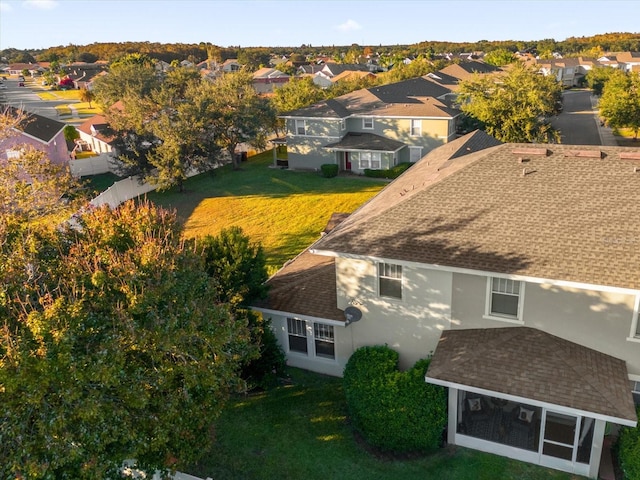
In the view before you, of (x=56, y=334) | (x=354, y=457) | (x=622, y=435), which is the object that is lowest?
(x=354, y=457)

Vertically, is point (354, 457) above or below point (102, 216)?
below

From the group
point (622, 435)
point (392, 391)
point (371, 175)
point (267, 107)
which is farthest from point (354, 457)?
point (267, 107)

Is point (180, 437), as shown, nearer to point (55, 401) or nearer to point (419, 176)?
point (55, 401)

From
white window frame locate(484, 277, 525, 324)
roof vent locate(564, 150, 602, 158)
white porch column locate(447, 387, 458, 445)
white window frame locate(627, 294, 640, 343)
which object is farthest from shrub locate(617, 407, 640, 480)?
roof vent locate(564, 150, 602, 158)

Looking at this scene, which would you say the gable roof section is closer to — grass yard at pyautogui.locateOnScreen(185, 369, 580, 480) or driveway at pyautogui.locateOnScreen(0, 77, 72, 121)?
grass yard at pyautogui.locateOnScreen(185, 369, 580, 480)

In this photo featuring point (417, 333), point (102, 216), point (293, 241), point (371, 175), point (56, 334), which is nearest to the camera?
point (56, 334)

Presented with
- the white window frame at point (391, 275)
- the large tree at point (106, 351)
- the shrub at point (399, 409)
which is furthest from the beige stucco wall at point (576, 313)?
the large tree at point (106, 351)

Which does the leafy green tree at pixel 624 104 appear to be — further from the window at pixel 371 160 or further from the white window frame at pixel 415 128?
the window at pixel 371 160
